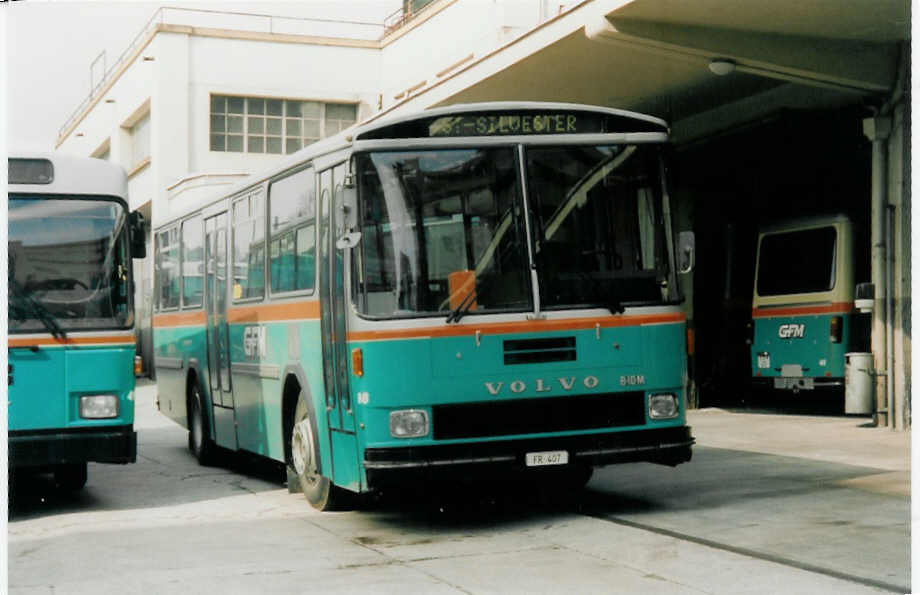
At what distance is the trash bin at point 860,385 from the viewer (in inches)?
637

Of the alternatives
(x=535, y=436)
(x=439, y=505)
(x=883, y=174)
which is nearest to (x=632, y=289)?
(x=535, y=436)

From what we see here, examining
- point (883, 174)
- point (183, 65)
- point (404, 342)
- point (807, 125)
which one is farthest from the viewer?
point (183, 65)

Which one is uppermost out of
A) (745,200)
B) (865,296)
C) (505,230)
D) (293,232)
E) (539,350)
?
(745,200)

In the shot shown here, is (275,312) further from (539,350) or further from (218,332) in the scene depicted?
(539,350)

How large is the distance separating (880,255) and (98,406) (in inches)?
385

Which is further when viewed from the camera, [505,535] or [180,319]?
[180,319]

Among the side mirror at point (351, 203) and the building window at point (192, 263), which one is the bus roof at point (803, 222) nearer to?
the building window at point (192, 263)

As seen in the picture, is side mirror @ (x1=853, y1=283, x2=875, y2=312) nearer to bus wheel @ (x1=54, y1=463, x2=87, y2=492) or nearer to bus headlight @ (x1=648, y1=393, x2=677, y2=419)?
bus headlight @ (x1=648, y1=393, x2=677, y2=419)

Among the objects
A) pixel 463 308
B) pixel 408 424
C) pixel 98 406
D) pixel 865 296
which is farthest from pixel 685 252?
pixel 865 296

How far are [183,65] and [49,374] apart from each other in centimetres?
2842

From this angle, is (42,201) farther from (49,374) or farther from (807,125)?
(807,125)

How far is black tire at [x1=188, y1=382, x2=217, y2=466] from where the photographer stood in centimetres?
1451

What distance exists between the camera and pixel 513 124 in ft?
30.4

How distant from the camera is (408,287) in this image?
8852 mm
